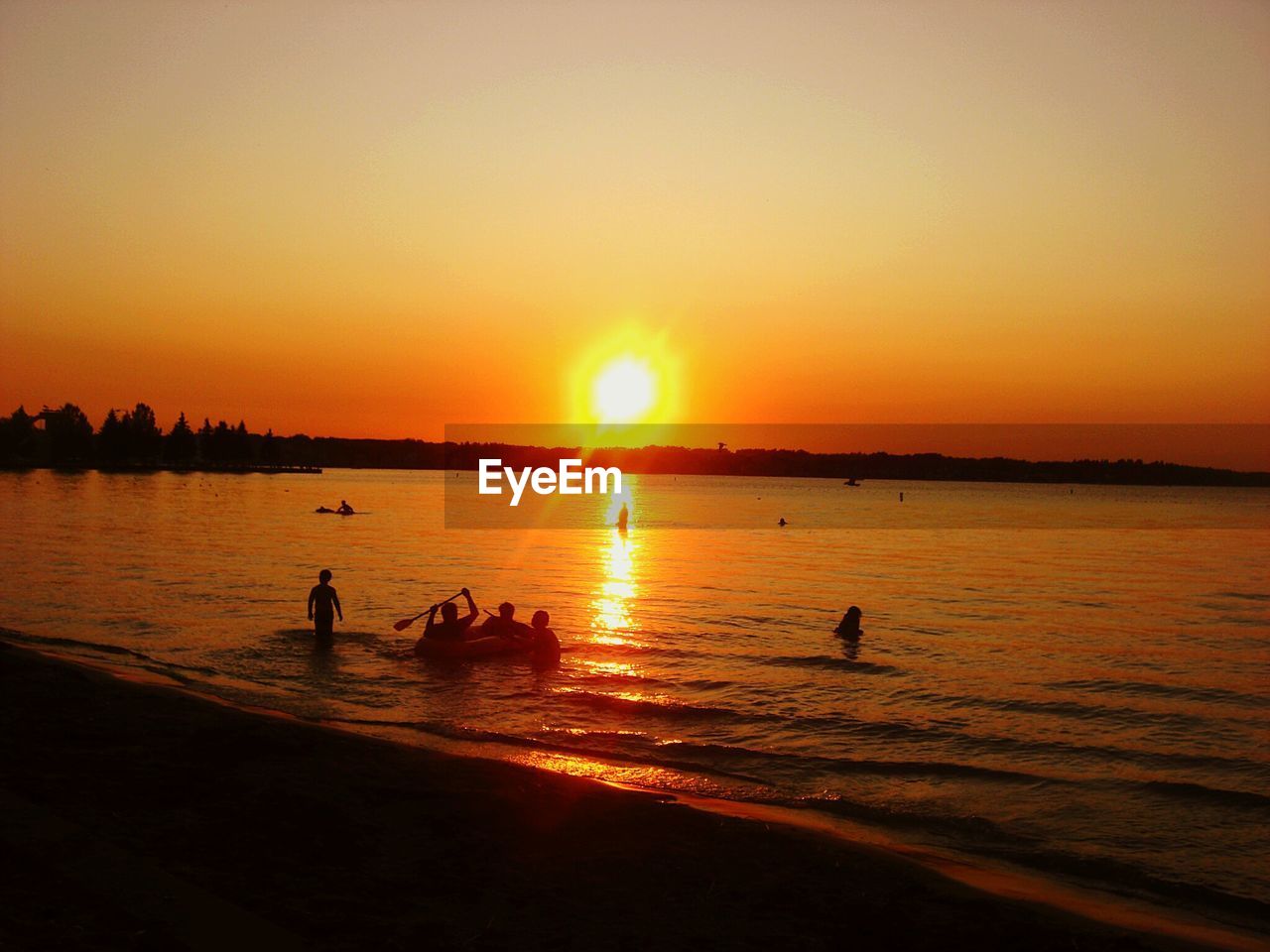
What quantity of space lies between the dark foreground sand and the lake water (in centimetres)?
275

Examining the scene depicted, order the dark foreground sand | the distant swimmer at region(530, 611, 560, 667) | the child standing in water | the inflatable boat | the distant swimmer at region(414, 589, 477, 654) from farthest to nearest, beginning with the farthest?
the child standing in water
the distant swimmer at region(414, 589, 477, 654)
the inflatable boat
the distant swimmer at region(530, 611, 560, 667)
the dark foreground sand

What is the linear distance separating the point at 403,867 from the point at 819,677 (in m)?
14.9

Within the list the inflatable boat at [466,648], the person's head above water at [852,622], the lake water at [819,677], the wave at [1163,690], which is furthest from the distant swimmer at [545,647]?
the wave at [1163,690]

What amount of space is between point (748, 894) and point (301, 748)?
271 inches

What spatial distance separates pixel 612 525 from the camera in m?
Answer: 95.7

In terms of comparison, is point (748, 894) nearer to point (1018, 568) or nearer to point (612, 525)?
point (1018, 568)

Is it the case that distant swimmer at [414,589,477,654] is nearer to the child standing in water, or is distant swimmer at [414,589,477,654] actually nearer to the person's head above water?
the child standing in water

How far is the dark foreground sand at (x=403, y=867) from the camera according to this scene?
7.20m

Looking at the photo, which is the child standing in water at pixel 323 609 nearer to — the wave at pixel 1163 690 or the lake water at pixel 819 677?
the lake water at pixel 819 677

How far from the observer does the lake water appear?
515 inches

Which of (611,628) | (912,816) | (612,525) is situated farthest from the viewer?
(612,525)

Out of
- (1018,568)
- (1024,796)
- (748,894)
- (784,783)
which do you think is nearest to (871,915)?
(748,894)

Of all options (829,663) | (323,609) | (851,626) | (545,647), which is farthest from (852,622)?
(323,609)

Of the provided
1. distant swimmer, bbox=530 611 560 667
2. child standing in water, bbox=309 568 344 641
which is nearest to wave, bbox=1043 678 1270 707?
distant swimmer, bbox=530 611 560 667
